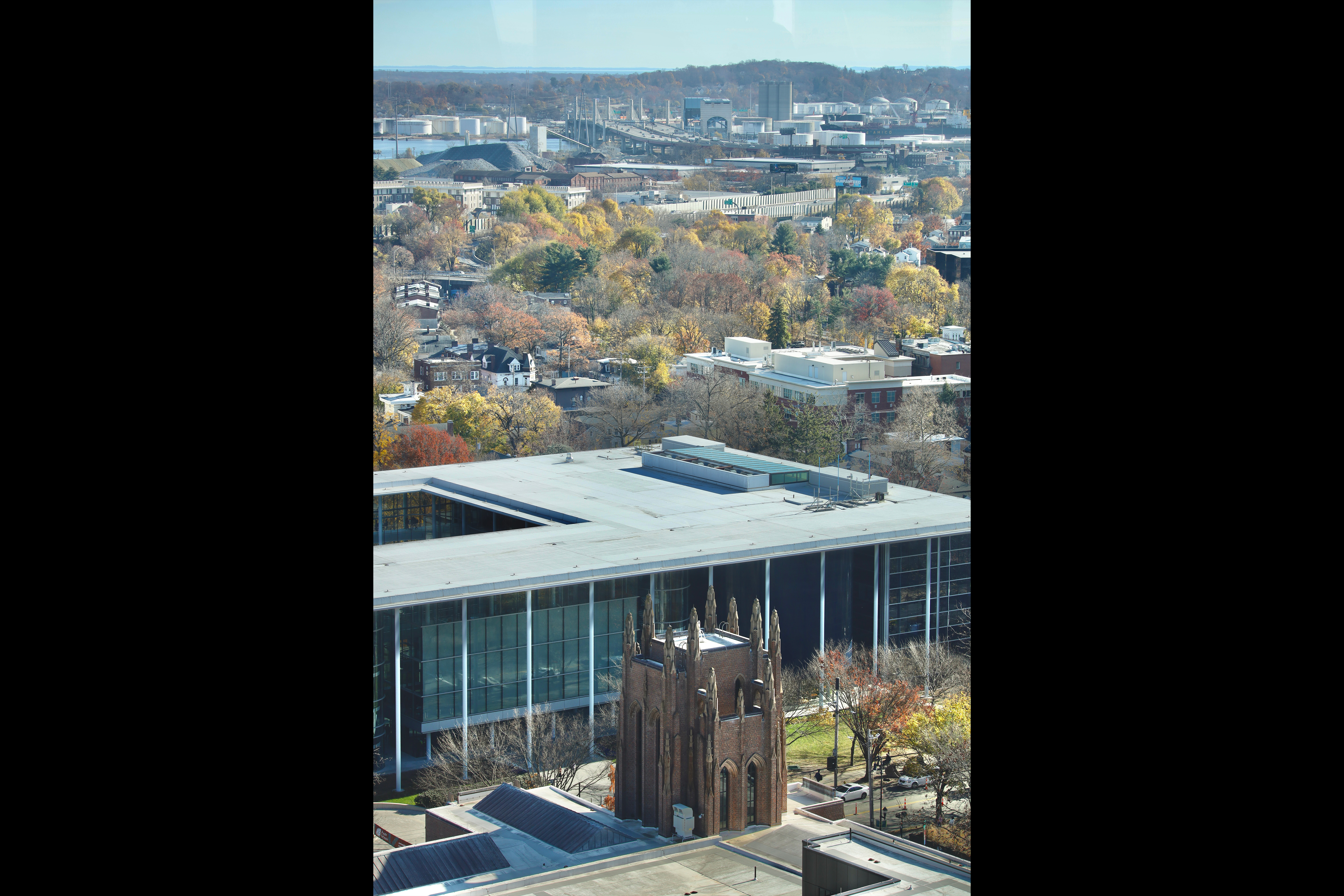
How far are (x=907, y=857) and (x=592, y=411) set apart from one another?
1462 centimetres

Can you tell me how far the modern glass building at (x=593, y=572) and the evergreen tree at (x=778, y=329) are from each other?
32.9 feet

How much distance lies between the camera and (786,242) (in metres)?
34.7

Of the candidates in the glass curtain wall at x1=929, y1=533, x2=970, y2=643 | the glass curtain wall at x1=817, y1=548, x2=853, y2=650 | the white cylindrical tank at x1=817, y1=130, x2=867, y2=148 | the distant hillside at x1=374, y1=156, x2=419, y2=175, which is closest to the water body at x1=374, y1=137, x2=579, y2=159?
the distant hillside at x1=374, y1=156, x2=419, y2=175

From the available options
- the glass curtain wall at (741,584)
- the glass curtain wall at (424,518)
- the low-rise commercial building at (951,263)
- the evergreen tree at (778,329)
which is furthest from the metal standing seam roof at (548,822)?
the low-rise commercial building at (951,263)

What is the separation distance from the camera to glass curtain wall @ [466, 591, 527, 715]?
11.5 metres

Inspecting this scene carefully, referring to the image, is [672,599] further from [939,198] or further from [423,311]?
[939,198]

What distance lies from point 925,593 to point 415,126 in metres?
35.1

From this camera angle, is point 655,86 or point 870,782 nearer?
point 870,782

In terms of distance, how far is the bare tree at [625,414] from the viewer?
871 inches

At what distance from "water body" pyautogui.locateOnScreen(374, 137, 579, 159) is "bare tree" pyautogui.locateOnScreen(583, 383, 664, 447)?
24744 millimetres

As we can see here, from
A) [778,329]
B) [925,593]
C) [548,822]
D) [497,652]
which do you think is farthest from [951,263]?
[548,822]

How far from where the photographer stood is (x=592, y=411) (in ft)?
74.5

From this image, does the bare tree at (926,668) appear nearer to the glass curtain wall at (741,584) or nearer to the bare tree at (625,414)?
the glass curtain wall at (741,584)
